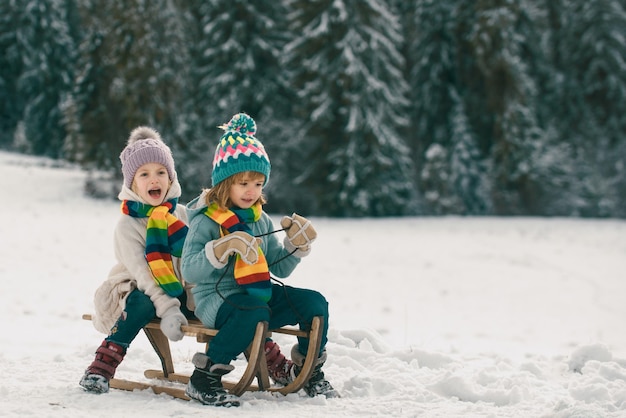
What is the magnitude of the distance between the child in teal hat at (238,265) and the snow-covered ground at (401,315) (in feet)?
0.88

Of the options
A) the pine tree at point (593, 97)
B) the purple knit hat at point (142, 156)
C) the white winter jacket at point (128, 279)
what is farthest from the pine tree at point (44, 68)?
the white winter jacket at point (128, 279)

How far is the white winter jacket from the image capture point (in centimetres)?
452

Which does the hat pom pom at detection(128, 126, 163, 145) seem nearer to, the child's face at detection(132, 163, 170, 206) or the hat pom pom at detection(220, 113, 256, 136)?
the child's face at detection(132, 163, 170, 206)

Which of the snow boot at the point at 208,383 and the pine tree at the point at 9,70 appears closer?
the snow boot at the point at 208,383

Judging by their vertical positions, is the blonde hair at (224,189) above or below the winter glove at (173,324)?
above

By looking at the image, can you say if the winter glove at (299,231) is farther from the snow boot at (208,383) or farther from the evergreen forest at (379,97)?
the evergreen forest at (379,97)

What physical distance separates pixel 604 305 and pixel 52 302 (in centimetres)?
903

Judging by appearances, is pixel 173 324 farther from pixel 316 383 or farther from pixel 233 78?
pixel 233 78

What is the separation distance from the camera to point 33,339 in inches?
283

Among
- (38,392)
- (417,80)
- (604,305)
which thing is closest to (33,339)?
(38,392)

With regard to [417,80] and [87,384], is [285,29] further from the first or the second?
[87,384]

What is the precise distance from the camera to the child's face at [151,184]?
4832 mm

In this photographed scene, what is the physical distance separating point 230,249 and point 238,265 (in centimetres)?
25

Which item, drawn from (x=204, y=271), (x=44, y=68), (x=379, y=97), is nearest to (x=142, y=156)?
(x=204, y=271)
